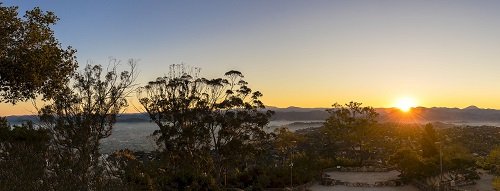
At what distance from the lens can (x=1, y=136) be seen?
24.2 m

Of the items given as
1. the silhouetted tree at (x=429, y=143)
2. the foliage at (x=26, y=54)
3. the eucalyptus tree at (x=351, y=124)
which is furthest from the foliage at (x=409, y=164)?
the foliage at (x=26, y=54)

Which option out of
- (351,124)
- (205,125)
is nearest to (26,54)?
(205,125)

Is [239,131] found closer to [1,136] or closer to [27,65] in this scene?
[1,136]

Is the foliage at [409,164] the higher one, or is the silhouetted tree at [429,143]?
the silhouetted tree at [429,143]

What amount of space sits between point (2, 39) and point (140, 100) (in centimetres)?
2290

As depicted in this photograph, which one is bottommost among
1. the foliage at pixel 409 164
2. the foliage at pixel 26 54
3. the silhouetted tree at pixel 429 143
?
the foliage at pixel 409 164

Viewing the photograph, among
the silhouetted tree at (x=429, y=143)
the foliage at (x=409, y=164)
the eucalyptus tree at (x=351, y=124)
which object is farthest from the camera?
the eucalyptus tree at (x=351, y=124)

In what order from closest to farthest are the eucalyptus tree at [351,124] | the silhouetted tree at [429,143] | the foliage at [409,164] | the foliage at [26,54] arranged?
the foliage at [26,54]
the foliage at [409,164]
the silhouetted tree at [429,143]
the eucalyptus tree at [351,124]

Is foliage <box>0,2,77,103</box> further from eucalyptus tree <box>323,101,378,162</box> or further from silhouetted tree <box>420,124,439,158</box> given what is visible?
eucalyptus tree <box>323,101,378,162</box>

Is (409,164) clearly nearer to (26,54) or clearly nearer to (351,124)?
(351,124)

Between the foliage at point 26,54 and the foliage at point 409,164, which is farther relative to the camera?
the foliage at point 409,164

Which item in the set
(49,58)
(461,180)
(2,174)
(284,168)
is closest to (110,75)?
(49,58)

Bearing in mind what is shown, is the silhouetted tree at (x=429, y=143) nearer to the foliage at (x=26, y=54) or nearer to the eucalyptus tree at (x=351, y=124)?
the eucalyptus tree at (x=351, y=124)

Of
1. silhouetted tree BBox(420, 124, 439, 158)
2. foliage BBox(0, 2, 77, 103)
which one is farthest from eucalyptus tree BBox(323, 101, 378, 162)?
foliage BBox(0, 2, 77, 103)
